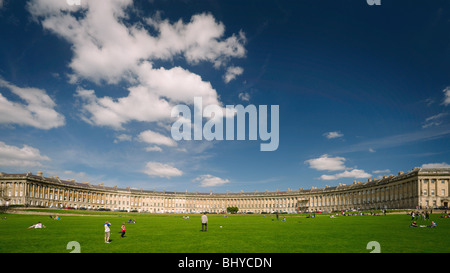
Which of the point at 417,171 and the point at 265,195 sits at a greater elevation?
the point at 417,171

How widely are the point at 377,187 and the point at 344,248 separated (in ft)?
373

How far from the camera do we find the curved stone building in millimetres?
91438

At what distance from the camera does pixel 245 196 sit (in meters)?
182

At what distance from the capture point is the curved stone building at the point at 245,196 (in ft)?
300

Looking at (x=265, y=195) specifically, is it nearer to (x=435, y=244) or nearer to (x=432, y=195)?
(x=432, y=195)
